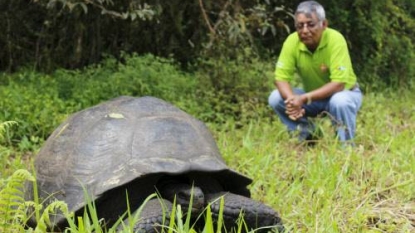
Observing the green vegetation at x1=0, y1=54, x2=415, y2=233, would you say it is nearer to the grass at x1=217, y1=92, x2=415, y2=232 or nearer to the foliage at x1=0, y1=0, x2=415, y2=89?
the grass at x1=217, y1=92, x2=415, y2=232

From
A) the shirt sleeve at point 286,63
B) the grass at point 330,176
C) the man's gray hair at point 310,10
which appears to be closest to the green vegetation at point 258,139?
the grass at point 330,176

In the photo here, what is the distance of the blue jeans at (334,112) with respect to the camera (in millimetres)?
4809

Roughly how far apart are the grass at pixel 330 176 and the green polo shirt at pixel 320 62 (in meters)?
0.36

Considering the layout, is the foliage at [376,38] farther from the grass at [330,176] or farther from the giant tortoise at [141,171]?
the giant tortoise at [141,171]

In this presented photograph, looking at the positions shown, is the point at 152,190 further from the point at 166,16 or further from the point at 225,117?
the point at 166,16

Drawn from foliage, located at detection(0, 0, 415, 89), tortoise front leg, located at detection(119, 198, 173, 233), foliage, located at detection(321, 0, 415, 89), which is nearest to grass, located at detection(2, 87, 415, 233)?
tortoise front leg, located at detection(119, 198, 173, 233)

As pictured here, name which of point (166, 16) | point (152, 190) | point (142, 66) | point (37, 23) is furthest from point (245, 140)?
point (37, 23)

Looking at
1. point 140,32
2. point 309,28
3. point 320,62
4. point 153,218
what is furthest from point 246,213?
point 140,32

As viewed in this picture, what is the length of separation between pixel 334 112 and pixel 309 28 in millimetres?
649

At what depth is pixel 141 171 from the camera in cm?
267

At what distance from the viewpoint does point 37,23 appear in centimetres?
767

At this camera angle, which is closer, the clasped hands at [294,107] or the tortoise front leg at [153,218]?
the tortoise front leg at [153,218]

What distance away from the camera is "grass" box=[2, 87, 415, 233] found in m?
2.98

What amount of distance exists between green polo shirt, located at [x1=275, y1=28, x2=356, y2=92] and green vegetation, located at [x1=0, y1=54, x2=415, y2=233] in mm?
376
